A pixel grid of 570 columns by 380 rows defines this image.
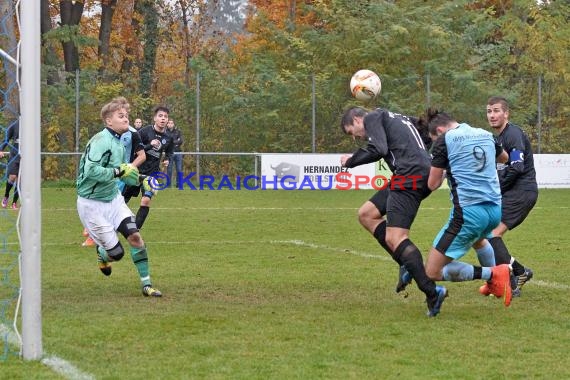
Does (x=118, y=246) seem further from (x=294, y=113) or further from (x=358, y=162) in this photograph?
(x=294, y=113)

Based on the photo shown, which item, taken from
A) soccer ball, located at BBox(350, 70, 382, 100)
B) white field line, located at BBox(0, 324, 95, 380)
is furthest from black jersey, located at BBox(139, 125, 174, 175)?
white field line, located at BBox(0, 324, 95, 380)

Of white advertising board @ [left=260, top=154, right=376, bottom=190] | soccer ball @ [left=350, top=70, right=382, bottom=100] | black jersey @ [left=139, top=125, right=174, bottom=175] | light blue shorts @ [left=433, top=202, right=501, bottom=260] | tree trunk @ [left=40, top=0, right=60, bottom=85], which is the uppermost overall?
tree trunk @ [left=40, top=0, right=60, bottom=85]

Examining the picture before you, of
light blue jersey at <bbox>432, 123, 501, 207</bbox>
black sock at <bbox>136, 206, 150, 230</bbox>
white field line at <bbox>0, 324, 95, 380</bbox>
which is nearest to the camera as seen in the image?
white field line at <bbox>0, 324, 95, 380</bbox>

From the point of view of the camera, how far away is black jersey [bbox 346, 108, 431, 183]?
310 inches

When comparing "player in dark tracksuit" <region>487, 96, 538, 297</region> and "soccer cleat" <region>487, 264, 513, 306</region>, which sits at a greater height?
"player in dark tracksuit" <region>487, 96, 538, 297</region>

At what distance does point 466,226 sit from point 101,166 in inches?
→ 126

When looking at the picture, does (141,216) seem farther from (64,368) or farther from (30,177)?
(64,368)

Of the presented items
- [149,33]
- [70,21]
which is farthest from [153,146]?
[70,21]

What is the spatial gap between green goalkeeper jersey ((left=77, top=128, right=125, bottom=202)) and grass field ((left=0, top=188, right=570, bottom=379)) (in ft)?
3.06

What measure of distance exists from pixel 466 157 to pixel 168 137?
7.95 metres

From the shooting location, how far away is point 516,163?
9.00m

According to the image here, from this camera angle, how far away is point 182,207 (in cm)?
2069

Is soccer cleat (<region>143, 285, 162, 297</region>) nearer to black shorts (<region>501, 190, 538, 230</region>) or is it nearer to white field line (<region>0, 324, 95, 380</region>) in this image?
white field line (<region>0, 324, 95, 380</region>)

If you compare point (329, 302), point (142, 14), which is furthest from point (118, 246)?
point (142, 14)
